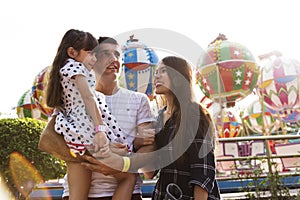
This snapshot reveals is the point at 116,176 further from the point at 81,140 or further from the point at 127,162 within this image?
the point at 81,140

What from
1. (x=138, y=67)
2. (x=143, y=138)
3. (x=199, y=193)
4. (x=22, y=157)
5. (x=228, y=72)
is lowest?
(x=22, y=157)

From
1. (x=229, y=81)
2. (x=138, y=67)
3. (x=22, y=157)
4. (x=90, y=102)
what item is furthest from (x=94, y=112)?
(x=229, y=81)

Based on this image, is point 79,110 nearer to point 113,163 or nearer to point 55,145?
point 55,145

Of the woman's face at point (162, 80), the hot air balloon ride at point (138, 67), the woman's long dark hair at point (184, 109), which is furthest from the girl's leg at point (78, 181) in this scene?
the hot air balloon ride at point (138, 67)

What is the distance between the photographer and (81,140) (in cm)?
198

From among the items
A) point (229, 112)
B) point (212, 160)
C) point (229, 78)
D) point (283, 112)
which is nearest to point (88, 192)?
point (212, 160)

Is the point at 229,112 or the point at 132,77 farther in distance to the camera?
the point at 229,112

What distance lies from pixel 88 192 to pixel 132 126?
411 millimetres

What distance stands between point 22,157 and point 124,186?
16.6ft

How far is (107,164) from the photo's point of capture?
193cm

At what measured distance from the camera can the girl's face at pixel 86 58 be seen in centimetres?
214

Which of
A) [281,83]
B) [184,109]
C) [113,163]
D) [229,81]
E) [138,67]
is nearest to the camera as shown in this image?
[113,163]

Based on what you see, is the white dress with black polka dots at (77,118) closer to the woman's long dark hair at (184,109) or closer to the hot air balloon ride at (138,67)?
the woman's long dark hair at (184,109)

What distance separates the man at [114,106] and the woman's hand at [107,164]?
0.12 metres
